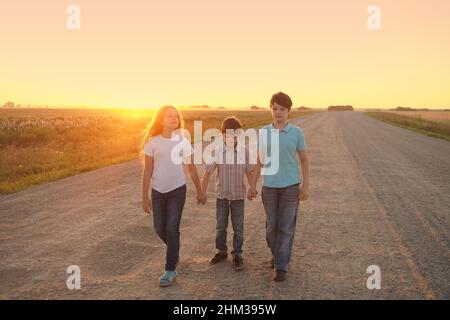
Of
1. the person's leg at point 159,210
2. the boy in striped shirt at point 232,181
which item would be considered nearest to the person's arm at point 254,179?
the boy in striped shirt at point 232,181

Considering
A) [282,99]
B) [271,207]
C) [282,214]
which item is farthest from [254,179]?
[282,99]

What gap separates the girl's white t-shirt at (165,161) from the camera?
Result: 14.6 feet

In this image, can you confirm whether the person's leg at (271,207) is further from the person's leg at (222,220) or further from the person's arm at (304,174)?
the person's leg at (222,220)

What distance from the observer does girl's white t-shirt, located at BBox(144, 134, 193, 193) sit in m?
4.44

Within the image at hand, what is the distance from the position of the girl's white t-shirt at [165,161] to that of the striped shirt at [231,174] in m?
0.53

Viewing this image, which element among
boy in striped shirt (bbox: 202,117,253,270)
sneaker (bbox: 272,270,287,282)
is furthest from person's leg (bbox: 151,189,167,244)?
sneaker (bbox: 272,270,287,282)

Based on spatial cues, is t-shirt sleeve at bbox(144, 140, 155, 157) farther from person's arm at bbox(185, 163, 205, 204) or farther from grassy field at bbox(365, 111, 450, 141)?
grassy field at bbox(365, 111, 450, 141)

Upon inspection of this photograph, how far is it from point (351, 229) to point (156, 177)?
3.39 metres

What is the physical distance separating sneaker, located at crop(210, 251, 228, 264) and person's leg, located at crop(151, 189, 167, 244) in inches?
28.4

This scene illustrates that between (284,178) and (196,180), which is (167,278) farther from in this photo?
(284,178)
